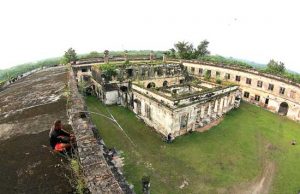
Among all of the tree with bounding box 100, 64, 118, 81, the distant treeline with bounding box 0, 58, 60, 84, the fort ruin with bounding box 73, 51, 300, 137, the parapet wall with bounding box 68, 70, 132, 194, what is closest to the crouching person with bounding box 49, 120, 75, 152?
the parapet wall with bounding box 68, 70, 132, 194

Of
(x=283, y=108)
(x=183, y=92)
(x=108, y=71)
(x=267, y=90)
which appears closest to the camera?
(x=183, y=92)

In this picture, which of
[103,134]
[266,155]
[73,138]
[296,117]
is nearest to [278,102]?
[296,117]

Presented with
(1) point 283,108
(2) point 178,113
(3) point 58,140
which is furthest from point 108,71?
(1) point 283,108

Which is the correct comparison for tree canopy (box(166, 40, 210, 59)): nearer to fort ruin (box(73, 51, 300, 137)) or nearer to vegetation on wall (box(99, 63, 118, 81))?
fort ruin (box(73, 51, 300, 137))

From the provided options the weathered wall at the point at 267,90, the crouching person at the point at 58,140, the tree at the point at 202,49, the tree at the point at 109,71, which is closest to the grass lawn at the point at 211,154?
the weathered wall at the point at 267,90

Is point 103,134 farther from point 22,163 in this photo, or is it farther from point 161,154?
point 22,163

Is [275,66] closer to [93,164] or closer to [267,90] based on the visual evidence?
[267,90]
